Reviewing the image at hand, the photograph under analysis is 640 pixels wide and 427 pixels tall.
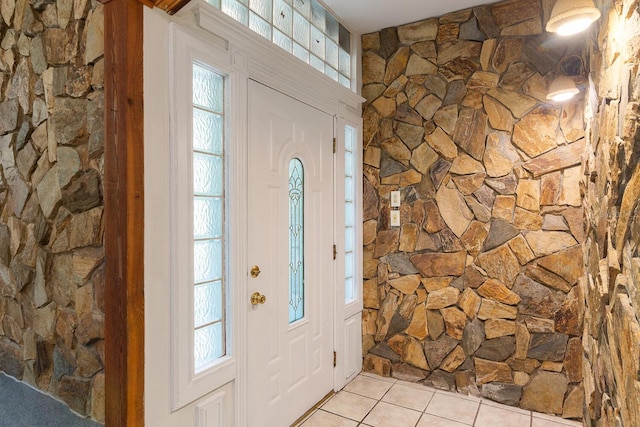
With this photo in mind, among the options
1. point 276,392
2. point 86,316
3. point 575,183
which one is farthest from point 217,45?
point 575,183

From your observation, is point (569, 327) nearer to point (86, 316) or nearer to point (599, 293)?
point (599, 293)

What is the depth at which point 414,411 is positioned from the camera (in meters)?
2.53

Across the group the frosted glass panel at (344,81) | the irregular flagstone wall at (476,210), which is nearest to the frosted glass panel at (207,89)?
the frosted glass panel at (344,81)

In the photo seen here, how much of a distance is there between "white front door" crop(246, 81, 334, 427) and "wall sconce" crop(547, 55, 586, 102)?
141 cm

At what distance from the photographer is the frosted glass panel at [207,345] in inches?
67.6

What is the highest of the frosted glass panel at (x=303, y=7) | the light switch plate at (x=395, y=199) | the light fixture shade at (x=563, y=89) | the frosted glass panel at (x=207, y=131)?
the frosted glass panel at (x=303, y=7)

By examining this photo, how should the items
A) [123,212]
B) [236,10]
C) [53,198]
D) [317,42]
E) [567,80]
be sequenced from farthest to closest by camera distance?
1. [317,42]
2. [567,80]
3. [236,10]
4. [53,198]
5. [123,212]

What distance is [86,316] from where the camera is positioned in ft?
4.84

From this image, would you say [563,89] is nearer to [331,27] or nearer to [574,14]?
[574,14]

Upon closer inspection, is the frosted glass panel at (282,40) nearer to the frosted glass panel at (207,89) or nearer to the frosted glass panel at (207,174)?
the frosted glass panel at (207,89)

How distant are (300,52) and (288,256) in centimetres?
Answer: 133

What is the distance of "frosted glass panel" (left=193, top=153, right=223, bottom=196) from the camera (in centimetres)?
171

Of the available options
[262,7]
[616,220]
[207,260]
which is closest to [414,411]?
[207,260]

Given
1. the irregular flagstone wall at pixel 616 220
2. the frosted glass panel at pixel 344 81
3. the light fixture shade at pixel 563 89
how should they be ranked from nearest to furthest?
the irregular flagstone wall at pixel 616 220 → the light fixture shade at pixel 563 89 → the frosted glass panel at pixel 344 81
